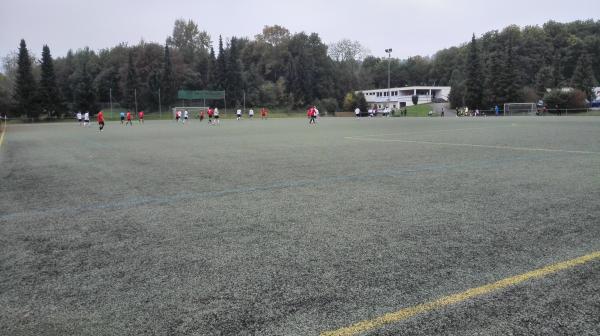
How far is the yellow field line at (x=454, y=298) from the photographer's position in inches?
106

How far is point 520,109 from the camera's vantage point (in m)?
59.9

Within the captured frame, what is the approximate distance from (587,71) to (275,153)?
80.3 metres

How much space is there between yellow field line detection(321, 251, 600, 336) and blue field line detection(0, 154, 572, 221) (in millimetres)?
4431

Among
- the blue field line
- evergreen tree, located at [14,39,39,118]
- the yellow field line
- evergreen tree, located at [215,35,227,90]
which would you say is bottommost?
the yellow field line

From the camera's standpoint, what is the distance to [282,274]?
3.57m

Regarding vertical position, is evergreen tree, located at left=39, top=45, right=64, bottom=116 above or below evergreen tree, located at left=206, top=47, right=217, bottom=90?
below

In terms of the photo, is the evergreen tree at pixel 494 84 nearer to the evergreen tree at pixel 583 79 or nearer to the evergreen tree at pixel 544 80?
the evergreen tree at pixel 583 79

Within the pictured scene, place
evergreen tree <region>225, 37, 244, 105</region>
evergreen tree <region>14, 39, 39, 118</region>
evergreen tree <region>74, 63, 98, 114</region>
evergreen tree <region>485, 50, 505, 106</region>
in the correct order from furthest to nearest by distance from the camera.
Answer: evergreen tree <region>225, 37, 244, 105</region>
evergreen tree <region>74, 63, 98, 114</region>
evergreen tree <region>485, 50, 505, 106</region>
evergreen tree <region>14, 39, 39, 118</region>

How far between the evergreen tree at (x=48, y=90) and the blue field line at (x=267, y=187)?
75.9m

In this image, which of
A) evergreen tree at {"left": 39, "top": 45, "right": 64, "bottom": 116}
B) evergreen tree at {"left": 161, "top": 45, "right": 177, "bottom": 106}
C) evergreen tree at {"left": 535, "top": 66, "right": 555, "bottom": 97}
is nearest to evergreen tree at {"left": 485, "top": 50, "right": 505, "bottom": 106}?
evergreen tree at {"left": 535, "top": 66, "right": 555, "bottom": 97}

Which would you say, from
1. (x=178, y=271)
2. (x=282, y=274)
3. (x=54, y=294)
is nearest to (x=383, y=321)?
(x=282, y=274)

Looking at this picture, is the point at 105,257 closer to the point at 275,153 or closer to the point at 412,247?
the point at 412,247

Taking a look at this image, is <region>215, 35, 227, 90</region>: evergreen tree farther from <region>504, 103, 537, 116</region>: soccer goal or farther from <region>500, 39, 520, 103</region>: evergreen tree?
<region>504, 103, 537, 116</region>: soccer goal

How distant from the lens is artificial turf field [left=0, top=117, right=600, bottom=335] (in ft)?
9.34
